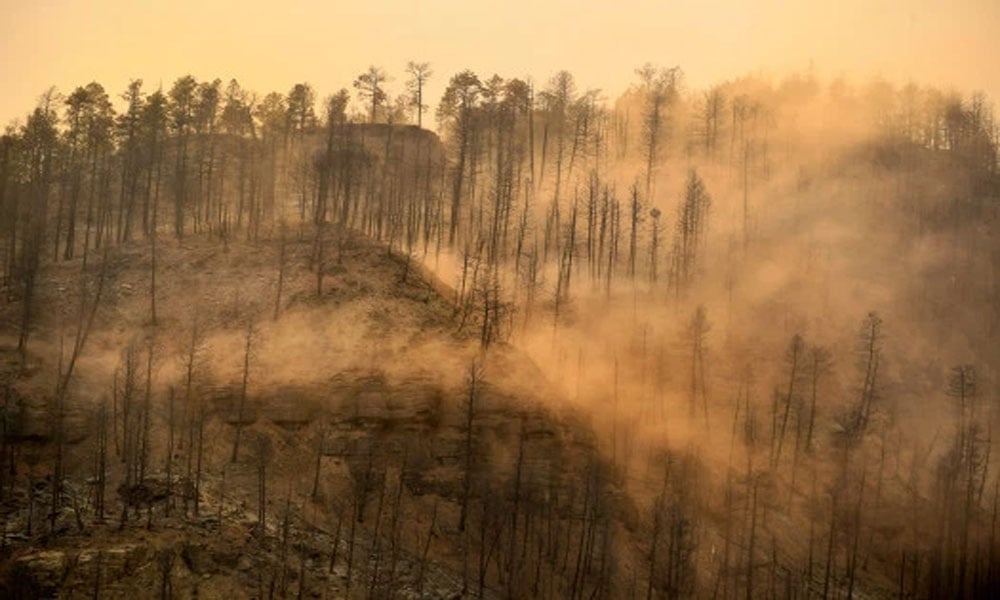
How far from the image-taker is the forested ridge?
55812mm

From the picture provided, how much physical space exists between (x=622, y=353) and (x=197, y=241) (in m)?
38.9

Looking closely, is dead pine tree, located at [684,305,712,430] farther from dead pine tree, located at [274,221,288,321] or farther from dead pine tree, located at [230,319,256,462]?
dead pine tree, located at [230,319,256,462]

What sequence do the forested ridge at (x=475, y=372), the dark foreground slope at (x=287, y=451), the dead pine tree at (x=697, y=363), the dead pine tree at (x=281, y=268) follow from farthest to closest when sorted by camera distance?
the dead pine tree at (x=697, y=363) → the dead pine tree at (x=281, y=268) → the forested ridge at (x=475, y=372) → the dark foreground slope at (x=287, y=451)

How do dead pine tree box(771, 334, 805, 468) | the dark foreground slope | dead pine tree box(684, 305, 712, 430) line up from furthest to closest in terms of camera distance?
dead pine tree box(684, 305, 712, 430) < dead pine tree box(771, 334, 805, 468) < the dark foreground slope

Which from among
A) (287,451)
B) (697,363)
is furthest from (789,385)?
(287,451)

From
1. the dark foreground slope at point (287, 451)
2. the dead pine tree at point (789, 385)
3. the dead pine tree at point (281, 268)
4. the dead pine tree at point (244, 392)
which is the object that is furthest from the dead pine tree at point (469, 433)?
the dead pine tree at point (789, 385)

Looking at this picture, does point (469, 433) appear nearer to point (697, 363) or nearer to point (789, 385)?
point (697, 363)

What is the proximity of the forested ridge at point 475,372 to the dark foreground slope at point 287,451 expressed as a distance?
24 cm

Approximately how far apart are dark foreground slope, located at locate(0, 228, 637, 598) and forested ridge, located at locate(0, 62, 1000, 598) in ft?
0.80

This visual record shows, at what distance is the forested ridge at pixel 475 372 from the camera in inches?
2197

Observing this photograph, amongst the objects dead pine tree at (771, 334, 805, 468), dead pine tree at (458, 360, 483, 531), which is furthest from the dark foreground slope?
dead pine tree at (771, 334, 805, 468)

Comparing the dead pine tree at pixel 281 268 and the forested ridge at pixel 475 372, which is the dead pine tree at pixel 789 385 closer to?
the forested ridge at pixel 475 372

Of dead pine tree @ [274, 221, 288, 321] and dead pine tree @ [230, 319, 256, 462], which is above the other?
dead pine tree @ [274, 221, 288, 321]

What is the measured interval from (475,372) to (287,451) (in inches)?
561
